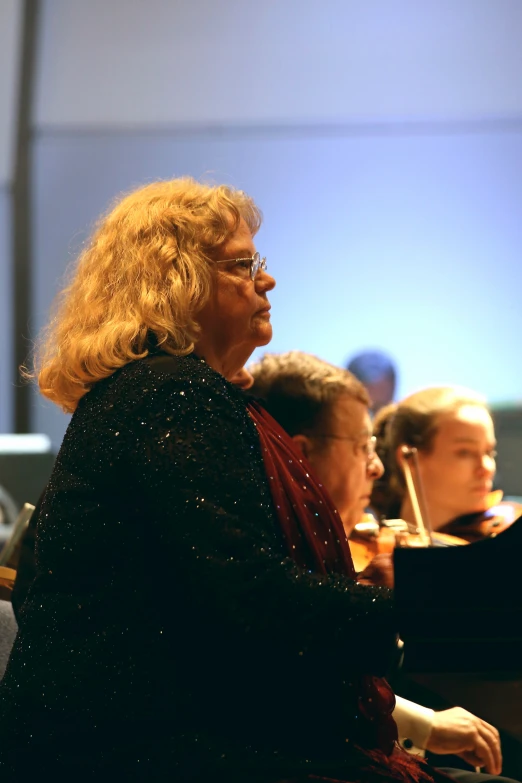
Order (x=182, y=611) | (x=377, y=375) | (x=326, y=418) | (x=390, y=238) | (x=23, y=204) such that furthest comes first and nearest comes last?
(x=23, y=204) < (x=390, y=238) < (x=377, y=375) < (x=326, y=418) < (x=182, y=611)

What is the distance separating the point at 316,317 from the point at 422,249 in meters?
0.73

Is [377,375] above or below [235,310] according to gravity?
below

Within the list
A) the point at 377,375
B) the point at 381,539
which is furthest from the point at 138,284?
the point at 377,375

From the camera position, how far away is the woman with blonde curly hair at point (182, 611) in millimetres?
1389

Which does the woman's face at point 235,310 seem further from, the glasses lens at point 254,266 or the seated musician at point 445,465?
the seated musician at point 445,465

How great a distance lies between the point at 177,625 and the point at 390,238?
196 inches

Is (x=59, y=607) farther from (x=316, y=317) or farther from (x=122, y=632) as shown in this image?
(x=316, y=317)

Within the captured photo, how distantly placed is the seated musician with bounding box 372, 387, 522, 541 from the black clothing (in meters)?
1.55

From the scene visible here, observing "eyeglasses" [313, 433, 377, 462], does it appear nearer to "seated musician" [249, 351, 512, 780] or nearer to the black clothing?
"seated musician" [249, 351, 512, 780]

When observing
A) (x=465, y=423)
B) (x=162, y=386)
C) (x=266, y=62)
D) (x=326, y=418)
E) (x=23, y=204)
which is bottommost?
(x=465, y=423)

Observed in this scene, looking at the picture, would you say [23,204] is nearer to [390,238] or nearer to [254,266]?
[390,238]

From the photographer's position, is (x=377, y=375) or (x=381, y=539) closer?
(x=381, y=539)

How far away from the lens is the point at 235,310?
1737 millimetres

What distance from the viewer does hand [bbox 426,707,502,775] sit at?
186 cm
